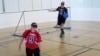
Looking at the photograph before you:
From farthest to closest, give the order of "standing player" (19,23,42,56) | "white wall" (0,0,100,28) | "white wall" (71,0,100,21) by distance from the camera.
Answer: "white wall" (71,0,100,21) < "white wall" (0,0,100,28) < "standing player" (19,23,42,56)

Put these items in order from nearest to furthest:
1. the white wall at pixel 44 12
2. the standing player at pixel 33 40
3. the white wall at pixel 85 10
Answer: the standing player at pixel 33 40
the white wall at pixel 44 12
the white wall at pixel 85 10

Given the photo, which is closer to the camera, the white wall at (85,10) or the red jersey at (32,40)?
the red jersey at (32,40)

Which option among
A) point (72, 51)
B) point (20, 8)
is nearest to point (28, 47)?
point (72, 51)

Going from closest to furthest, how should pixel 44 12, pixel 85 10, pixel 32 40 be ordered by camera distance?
pixel 32 40 < pixel 44 12 < pixel 85 10

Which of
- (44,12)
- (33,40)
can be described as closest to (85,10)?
(44,12)

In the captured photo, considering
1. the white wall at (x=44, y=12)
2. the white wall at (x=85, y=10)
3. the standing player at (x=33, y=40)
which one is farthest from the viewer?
the white wall at (x=85, y=10)

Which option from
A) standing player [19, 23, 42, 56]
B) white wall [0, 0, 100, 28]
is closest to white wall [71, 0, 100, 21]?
white wall [0, 0, 100, 28]

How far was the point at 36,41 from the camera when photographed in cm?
475

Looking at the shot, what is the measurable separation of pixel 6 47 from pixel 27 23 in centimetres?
765

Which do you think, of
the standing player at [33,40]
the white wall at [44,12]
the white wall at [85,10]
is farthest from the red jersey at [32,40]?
the white wall at [85,10]

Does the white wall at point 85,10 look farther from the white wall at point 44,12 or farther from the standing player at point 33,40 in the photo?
the standing player at point 33,40

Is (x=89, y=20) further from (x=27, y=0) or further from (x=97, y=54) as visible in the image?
(x=97, y=54)

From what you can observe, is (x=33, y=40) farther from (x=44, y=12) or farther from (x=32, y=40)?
(x=44, y=12)

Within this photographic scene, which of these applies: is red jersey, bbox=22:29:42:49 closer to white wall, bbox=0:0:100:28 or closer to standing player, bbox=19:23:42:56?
standing player, bbox=19:23:42:56
